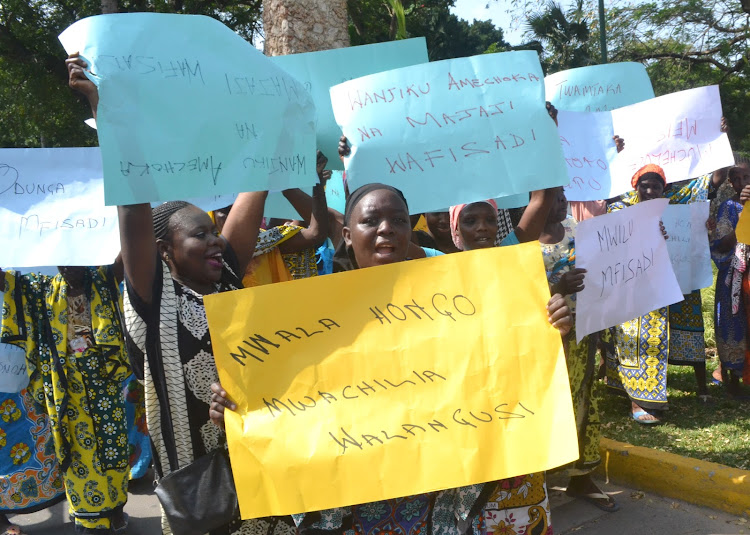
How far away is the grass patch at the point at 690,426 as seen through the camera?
434cm

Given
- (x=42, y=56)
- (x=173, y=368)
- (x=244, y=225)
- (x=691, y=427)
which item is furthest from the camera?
(x=42, y=56)

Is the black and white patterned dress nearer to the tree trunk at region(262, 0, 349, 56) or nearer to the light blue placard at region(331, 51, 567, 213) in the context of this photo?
the light blue placard at region(331, 51, 567, 213)

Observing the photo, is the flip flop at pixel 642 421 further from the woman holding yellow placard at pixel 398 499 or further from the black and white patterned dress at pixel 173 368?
the black and white patterned dress at pixel 173 368

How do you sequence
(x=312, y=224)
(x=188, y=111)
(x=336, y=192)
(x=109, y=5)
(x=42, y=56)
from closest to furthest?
(x=188, y=111), (x=312, y=224), (x=336, y=192), (x=109, y=5), (x=42, y=56)

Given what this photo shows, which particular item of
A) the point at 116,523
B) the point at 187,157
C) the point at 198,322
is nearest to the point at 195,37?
the point at 187,157

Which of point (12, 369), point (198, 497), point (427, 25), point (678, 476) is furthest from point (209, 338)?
point (427, 25)

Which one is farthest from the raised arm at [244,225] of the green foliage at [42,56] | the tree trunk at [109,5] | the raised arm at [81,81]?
the green foliage at [42,56]

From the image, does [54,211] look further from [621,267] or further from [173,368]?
[621,267]

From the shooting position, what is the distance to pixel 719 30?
57.1ft

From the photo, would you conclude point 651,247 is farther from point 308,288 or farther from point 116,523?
point 116,523

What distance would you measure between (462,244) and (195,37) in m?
1.28

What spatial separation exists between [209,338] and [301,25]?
3.63 meters

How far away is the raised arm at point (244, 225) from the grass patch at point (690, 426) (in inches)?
95.7

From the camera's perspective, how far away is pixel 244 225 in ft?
8.43
